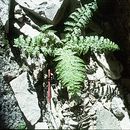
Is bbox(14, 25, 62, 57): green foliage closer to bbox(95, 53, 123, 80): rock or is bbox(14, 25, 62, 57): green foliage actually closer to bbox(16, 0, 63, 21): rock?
bbox(16, 0, 63, 21): rock

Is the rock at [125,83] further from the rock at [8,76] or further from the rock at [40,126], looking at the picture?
the rock at [8,76]

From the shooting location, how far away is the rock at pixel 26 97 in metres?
3.97

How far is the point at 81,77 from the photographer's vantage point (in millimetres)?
4059

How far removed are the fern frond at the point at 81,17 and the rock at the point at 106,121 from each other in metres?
0.98

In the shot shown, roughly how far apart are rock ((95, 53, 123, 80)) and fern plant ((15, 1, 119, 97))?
2.8 inches

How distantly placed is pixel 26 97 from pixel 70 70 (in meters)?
0.52

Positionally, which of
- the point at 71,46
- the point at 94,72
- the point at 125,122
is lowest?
the point at 125,122

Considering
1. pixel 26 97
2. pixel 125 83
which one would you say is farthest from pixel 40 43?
pixel 125 83

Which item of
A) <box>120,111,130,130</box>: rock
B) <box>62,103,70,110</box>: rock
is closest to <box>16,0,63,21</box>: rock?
<box>62,103,70,110</box>: rock

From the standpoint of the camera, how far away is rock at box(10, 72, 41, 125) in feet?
13.0

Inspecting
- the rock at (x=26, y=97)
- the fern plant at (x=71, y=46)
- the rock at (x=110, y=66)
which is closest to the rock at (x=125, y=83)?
the rock at (x=110, y=66)

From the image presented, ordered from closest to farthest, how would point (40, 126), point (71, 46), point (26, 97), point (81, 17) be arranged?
point (40, 126) < point (26, 97) < point (71, 46) < point (81, 17)

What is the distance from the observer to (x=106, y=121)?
4.02 m

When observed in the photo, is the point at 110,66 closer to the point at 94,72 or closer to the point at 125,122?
the point at 94,72
